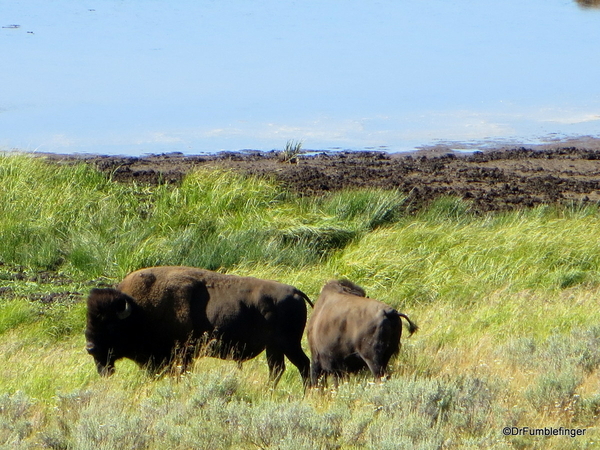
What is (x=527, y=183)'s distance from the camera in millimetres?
19516

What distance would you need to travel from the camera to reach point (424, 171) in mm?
20484

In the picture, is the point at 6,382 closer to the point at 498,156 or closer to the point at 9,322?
A: the point at 9,322

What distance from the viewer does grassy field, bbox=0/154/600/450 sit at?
683 centimetres

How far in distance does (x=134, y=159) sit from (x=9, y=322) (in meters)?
10.6

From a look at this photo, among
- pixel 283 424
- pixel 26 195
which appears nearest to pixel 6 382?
pixel 283 424

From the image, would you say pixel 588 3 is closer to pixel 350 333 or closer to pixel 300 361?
pixel 300 361

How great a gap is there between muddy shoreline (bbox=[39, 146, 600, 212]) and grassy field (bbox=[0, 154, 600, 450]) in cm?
124

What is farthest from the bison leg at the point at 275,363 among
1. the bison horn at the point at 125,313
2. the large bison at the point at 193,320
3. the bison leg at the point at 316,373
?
the bison horn at the point at 125,313

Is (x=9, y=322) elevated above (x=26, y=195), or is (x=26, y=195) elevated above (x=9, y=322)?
(x=26, y=195)

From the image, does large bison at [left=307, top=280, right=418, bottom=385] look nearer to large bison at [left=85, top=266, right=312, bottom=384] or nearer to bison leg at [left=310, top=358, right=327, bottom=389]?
bison leg at [left=310, top=358, right=327, bottom=389]

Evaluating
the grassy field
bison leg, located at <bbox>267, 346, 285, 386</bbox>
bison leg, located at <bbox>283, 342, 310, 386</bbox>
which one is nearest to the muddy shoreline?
the grassy field

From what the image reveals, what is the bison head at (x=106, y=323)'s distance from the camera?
8578mm

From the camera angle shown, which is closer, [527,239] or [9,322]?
[9,322]

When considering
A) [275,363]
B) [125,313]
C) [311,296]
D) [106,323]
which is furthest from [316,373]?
[311,296]
